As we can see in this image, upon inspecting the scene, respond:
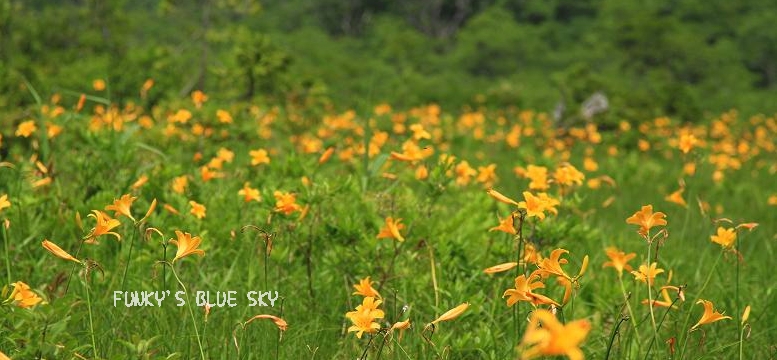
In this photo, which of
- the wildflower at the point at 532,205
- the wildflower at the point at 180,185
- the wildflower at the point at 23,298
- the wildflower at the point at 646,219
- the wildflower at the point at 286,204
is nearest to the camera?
the wildflower at the point at 23,298

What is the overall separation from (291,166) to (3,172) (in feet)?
4.37

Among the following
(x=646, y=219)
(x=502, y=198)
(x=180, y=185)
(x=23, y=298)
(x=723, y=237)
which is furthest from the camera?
(x=180, y=185)

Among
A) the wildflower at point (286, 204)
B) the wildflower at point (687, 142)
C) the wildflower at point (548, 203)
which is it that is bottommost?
the wildflower at point (286, 204)

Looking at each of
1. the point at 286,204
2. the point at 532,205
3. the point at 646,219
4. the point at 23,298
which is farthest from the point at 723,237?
the point at 23,298

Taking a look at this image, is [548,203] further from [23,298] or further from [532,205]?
[23,298]

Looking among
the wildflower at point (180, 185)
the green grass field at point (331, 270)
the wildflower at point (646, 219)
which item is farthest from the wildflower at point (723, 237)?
the wildflower at point (180, 185)

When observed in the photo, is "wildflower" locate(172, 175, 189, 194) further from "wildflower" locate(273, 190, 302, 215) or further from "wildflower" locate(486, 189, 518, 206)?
"wildflower" locate(486, 189, 518, 206)

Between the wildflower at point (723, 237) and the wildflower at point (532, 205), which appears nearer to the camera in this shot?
the wildflower at point (532, 205)

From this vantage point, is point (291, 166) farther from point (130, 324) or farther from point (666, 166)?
point (666, 166)

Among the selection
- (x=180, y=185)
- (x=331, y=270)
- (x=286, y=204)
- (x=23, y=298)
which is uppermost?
(x=23, y=298)

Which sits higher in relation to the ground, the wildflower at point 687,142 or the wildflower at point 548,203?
the wildflower at point 548,203

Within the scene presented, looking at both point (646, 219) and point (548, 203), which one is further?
point (548, 203)

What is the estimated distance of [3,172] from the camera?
3150 mm

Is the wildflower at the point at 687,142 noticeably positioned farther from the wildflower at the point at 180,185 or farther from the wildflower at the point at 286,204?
the wildflower at the point at 180,185
